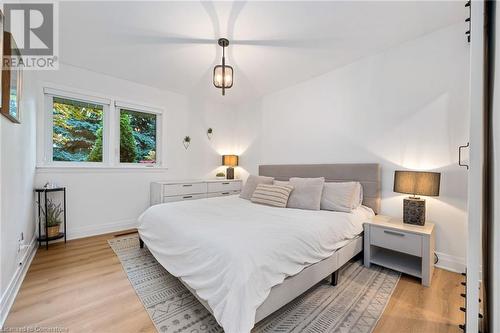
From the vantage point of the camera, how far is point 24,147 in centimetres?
220

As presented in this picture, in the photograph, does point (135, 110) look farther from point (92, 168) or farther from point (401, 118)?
point (401, 118)

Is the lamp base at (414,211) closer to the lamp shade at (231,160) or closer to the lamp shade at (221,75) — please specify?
the lamp shade at (221,75)

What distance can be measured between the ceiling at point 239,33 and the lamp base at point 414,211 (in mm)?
1841

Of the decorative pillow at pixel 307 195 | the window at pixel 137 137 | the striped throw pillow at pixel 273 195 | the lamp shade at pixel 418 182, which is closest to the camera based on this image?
the lamp shade at pixel 418 182

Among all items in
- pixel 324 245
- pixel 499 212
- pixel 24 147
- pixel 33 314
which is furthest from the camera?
pixel 24 147

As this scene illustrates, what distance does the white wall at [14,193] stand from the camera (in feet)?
5.08

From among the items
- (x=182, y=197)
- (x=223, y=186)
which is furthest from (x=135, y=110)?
(x=223, y=186)

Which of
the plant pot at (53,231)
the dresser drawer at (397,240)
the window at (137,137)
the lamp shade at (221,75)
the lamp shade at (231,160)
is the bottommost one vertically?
the plant pot at (53,231)

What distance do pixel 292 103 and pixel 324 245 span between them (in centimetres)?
265

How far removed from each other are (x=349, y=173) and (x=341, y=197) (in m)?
0.57

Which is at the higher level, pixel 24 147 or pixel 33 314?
pixel 24 147

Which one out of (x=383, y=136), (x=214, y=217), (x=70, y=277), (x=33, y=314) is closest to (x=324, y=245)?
(x=214, y=217)

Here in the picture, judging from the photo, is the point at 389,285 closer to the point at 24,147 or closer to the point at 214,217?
the point at 214,217

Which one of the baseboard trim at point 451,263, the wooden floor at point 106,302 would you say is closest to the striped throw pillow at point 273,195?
the wooden floor at point 106,302
